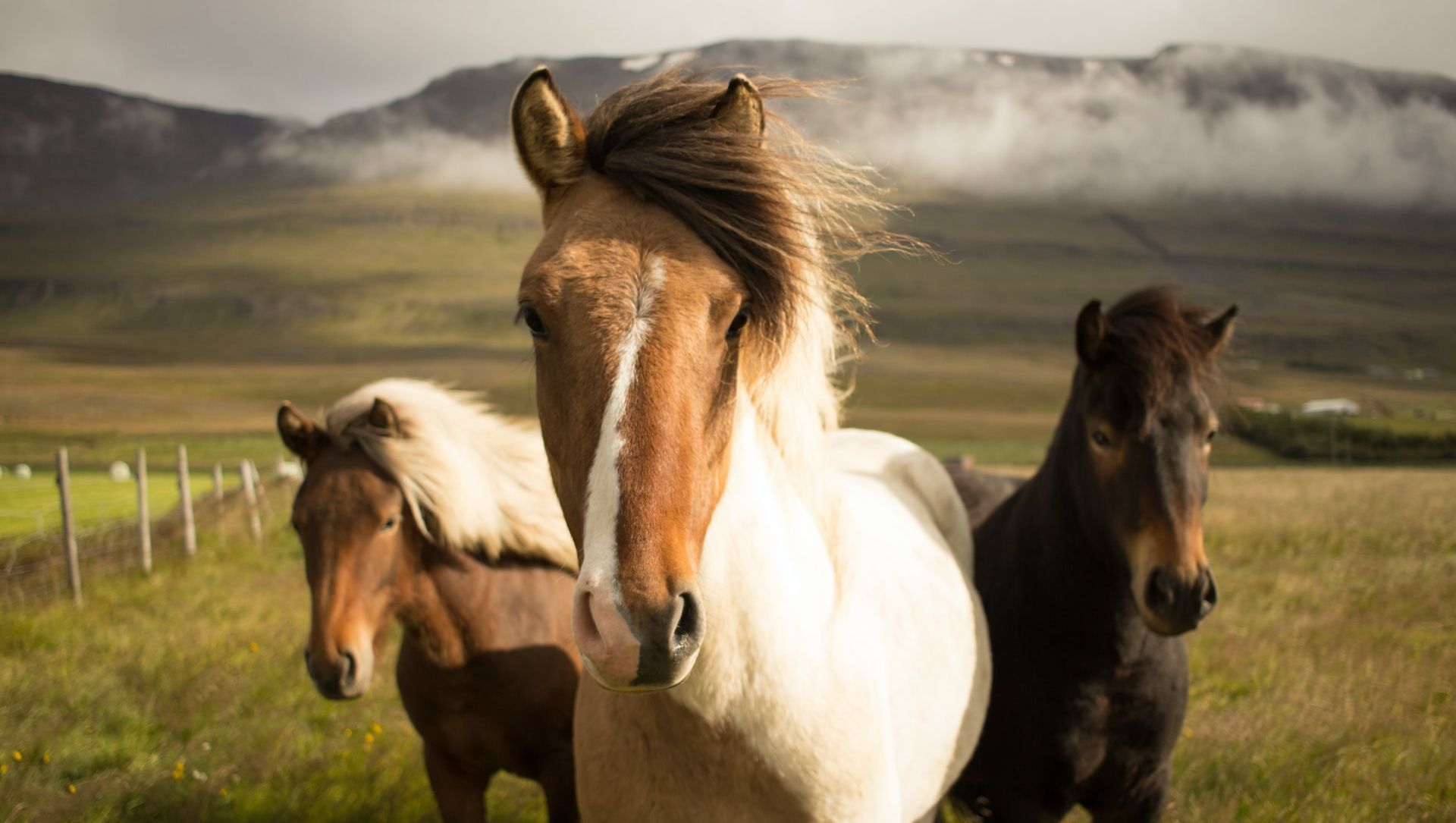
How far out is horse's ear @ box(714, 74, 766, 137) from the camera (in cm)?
205

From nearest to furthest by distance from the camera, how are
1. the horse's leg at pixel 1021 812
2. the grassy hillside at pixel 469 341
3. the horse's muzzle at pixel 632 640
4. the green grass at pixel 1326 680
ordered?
the horse's muzzle at pixel 632 640 < the horse's leg at pixel 1021 812 < the green grass at pixel 1326 680 < the grassy hillside at pixel 469 341

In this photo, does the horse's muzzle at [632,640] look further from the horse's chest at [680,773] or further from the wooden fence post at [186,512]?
the wooden fence post at [186,512]

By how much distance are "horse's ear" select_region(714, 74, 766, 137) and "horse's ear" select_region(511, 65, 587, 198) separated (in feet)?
1.08

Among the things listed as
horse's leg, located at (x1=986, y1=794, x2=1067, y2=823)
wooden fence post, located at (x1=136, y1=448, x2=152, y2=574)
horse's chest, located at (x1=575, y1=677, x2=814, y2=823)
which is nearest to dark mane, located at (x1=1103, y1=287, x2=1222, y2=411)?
horse's leg, located at (x1=986, y1=794, x2=1067, y2=823)

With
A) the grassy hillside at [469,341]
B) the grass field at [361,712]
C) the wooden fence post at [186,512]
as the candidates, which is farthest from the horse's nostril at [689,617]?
the grassy hillside at [469,341]

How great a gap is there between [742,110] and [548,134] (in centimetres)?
44

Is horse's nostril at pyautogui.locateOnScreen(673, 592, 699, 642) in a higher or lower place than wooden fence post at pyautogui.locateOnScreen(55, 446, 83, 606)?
higher

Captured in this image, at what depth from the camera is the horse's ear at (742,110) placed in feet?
6.73

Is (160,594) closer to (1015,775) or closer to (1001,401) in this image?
(1015,775)

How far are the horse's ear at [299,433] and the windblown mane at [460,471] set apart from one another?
0.09 metres

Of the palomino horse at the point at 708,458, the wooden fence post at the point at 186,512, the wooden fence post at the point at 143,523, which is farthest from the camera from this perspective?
the wooden fence post at the point at 186,512

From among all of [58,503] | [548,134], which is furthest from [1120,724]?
[58,503]

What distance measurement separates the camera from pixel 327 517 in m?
4.07

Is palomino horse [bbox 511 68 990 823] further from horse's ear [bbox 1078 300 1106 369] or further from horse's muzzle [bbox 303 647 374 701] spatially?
horse's muzzle [bbox 303 647 374 701]
